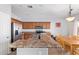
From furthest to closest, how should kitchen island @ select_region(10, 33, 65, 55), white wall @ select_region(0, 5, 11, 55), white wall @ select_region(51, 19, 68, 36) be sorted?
1. white wall @ select_region(51, 19, 68, 36)
2. white wall @ select_region(0, 5, 11, 55)
3. kitchen island @ select_region(10, 33, 65, 55)

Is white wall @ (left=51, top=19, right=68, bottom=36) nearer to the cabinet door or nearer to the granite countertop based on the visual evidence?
the granite countertop

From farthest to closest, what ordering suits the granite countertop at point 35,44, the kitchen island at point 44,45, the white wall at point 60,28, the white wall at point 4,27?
the white wall at point 60,28
the white wall at point 4,27
the granite countertop at point 35,44
the kitchen island at point 44,45

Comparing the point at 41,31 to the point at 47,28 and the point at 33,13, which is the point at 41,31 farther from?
the point at 33,13

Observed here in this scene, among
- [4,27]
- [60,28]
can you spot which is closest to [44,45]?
[4,27]

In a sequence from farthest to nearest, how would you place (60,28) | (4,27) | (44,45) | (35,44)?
(60,28) < (4,27) < (35,44) < (44,45)

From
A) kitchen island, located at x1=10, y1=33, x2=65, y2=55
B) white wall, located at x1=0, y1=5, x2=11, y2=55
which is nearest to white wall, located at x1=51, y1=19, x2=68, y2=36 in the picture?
kitchen island, located at x1=10, y1=33, x2=65, y2=55

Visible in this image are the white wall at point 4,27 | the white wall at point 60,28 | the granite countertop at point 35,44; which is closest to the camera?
the granite countertop at point 35,44

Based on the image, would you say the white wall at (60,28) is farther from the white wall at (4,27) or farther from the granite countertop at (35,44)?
the white wall at (4,27)

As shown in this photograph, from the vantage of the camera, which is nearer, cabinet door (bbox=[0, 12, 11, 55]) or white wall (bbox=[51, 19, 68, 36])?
cabinet door (bbox=[0, 12, 11, 55])

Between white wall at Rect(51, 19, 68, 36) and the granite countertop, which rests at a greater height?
white wall at Rect(51, 19, 68, 36)


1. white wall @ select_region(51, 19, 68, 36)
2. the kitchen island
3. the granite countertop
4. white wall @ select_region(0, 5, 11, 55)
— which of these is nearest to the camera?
the kitchen island

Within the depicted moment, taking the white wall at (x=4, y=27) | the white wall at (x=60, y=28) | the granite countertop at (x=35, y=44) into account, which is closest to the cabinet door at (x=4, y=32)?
the white wall at (x=4, y=27)

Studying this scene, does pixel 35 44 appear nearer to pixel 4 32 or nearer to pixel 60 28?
pixel 4 32
